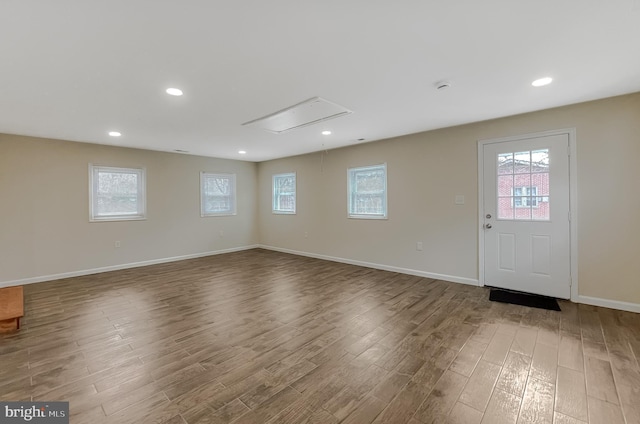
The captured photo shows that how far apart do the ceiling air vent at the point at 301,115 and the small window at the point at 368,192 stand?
1.94 meters

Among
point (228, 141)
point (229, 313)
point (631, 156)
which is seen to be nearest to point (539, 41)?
point (631, 156)

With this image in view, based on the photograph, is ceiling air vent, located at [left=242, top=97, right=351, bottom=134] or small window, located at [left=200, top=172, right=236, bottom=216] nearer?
ceiling air vent, located at [left=242, top=97, right=351, bottom=134]

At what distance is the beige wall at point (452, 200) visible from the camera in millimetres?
3004

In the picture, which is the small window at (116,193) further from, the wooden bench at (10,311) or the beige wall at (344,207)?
the wooden bench at (10,311)

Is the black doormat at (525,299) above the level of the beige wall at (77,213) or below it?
below

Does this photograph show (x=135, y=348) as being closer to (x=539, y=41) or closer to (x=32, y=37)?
(x=32, y=37)

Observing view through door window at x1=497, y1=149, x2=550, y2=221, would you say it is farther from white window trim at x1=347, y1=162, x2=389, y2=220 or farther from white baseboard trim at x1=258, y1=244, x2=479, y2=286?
white window trim at x1=347, y1=162, x2=389, y2=220

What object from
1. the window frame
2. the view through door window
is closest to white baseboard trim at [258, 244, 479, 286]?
the view through door window

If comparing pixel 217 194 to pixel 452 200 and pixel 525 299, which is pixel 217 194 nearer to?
pixel 452 200

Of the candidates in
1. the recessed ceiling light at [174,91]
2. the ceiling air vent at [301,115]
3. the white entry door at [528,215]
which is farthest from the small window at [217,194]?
the white entry door at [528,215]

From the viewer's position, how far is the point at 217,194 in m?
6.81

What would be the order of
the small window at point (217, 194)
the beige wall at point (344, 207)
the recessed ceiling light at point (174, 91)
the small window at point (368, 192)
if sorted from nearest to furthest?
the recessed ceiling light at point (174, 91) < the beige wall at point (344, 207) < the small window at point (368, 192) < the small window at point (217, 194)

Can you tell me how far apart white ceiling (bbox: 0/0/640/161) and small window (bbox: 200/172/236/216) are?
300 centimetres

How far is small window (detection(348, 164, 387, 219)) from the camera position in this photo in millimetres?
5113
